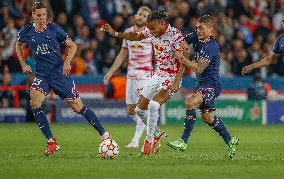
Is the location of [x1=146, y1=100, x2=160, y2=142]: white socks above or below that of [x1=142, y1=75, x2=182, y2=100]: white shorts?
below

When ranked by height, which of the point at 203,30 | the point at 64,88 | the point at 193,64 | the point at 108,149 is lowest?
the point at 108,149

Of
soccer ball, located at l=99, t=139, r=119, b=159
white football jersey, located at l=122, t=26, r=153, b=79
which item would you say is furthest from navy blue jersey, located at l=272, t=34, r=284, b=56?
white football jersey, located at l=122, t=26, r=153, b=79

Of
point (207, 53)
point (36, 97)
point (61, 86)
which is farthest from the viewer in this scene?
point (61, 86)

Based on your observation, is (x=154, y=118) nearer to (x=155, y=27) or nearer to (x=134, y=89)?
(x=155, y=27)

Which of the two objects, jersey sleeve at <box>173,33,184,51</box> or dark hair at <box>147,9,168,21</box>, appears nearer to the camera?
dark hair at <box>147,9,168,21</box>

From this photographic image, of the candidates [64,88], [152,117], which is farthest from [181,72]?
[64,88]

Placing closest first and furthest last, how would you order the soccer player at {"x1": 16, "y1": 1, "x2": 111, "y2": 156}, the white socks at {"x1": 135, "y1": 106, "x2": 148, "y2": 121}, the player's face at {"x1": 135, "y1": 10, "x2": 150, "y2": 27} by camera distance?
the soccer player at {"x1": 16, "y1": 1, "x2": 111, "y2": 156}, the white socks at {"x1": 135, "y1": 106, "x2": 148, "y2": 121}, the player's face at {"x1": 135, "y1": 10, "x2": 150, "y2": 27}

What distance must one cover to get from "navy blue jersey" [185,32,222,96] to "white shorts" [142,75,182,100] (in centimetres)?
63

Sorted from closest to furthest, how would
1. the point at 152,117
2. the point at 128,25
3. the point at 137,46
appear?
the point at 152,117, the point at 137,46, the point at 128,25

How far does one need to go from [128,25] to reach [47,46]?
12.6 m

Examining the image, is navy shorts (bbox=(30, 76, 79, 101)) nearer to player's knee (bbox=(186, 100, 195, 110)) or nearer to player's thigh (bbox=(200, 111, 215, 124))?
player's knee (bbox=(186, 100, 195, 110))

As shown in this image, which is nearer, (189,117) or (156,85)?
(189,117)

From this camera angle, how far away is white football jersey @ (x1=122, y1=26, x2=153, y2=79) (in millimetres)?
18703

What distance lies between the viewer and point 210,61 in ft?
49.4
